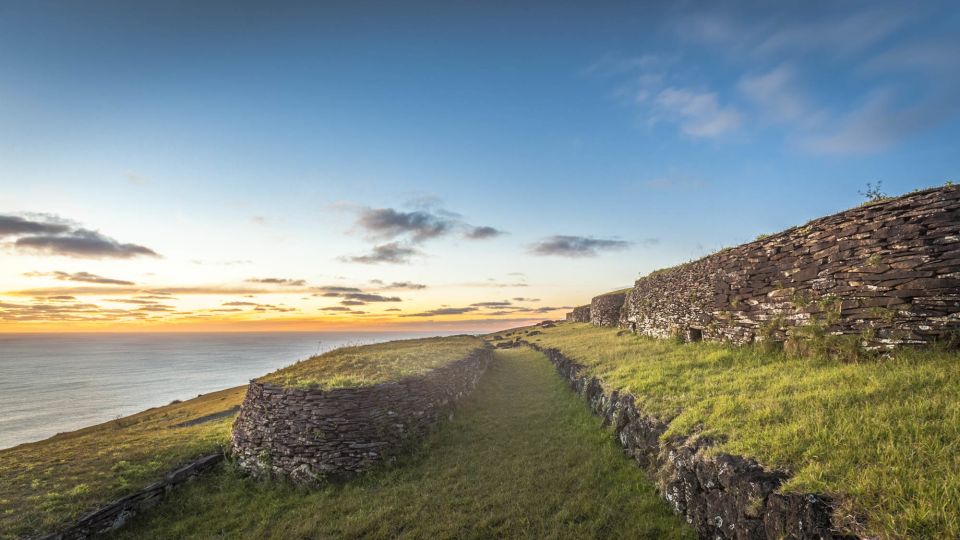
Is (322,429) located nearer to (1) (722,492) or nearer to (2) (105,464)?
(2) (105,464)

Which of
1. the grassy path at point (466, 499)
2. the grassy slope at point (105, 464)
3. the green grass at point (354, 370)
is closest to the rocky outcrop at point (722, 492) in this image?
the grassy path at point (466, 499)

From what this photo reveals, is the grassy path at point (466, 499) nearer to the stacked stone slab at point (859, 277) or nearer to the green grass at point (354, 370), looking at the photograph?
the green grass at point (354, 370)

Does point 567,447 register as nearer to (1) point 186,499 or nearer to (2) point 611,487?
Answer: (2) point 611,487

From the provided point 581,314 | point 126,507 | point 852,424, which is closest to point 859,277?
point 852,424

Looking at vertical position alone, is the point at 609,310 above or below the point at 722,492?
above

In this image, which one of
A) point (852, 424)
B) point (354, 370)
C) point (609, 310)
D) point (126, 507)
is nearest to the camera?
point (852, 424)

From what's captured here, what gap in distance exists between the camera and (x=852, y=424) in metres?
6.16

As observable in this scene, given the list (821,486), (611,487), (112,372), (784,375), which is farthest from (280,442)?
(112,372)

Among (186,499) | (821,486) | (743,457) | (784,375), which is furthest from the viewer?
(186,499)

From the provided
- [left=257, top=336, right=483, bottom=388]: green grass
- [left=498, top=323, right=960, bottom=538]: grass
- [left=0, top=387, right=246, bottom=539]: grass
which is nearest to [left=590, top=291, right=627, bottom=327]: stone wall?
[left=257, top=336, right=483, bottom=388]: green grass

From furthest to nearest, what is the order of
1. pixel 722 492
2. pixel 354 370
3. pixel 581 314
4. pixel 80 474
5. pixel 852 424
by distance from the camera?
pixel 581 314 < pixel 354 370 < pixel 80 474 < pixel 722 492 < pixel 852 424

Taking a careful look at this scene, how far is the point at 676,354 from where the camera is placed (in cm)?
1566

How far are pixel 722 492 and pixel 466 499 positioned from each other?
642cm

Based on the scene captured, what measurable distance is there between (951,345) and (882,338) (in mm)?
1055
